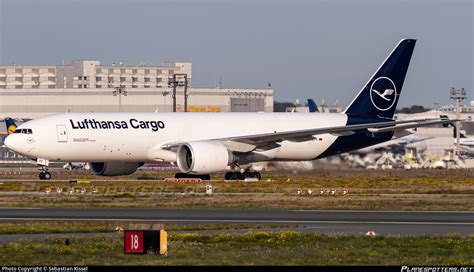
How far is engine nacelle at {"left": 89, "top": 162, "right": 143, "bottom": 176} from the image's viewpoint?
2361 inches

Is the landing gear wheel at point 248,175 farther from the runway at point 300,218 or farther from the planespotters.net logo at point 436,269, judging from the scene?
the planespotters.net logo at point 436,269

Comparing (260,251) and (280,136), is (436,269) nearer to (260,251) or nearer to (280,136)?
(260,251)

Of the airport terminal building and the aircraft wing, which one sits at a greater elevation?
the airport terminal building

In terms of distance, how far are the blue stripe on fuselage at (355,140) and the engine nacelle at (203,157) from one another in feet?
25.1

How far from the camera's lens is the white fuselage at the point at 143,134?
2228 inches

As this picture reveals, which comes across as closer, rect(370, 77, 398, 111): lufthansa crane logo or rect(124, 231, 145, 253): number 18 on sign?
rect(124, 231, 145, 253): number 18 on sign

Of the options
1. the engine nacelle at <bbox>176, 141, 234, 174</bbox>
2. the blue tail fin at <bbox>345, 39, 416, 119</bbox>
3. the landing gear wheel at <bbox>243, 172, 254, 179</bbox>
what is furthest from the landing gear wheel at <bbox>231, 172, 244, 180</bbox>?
the blue tail fin at <bbox>345, 39, 416, 119</bbox>

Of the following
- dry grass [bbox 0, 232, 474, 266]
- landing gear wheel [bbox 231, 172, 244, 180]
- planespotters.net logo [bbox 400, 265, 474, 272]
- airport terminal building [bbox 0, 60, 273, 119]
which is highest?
airport terminal building [bbox 0, 60, 273, 119]

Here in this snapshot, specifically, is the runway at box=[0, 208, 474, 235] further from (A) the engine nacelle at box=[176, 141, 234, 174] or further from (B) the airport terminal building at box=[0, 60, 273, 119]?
(B) the airport terminal building at box=[0, 60, 273, 119]

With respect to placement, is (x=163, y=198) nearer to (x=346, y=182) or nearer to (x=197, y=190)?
(x=197, y=190)

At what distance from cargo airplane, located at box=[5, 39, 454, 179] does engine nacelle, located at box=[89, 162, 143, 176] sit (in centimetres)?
6

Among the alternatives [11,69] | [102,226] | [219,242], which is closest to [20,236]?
[102,226]

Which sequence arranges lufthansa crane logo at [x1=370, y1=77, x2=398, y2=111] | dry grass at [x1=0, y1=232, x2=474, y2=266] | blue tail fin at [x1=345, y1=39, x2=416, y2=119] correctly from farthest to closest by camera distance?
lufthansa crane logo at [x1=370, y1=77, x2=398, y2=111]
blue tail fin at [x1=345, y1=39, x2=416, y2=119]
dry grass at [x1=0, y1=232, x2=474, y2=266]

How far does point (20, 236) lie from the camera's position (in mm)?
26266
